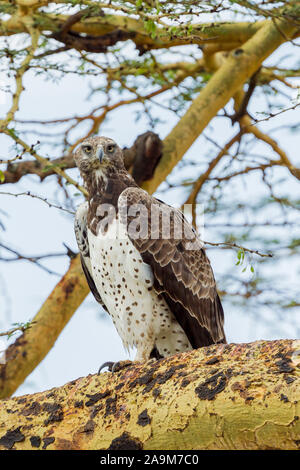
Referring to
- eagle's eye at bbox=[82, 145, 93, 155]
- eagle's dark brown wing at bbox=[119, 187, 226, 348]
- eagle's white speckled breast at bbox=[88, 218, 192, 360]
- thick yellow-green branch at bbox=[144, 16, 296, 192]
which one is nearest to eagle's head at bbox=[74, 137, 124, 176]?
eagle's eye at bbox=[82, 145, 93, 155]

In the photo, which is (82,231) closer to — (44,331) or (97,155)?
(97,155)

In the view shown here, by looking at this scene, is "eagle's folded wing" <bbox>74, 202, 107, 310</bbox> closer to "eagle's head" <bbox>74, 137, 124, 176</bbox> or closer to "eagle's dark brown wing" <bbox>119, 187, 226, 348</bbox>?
"eagle's head" <bbox>74, 137, 124, 176</bbox>

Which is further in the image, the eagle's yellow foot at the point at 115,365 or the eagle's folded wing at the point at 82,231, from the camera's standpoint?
the eagle's folded wing at the point at 82,231

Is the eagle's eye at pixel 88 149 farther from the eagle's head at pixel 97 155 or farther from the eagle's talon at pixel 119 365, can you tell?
the eagle's talon at pixel 119 365

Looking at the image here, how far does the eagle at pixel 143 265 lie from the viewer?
544 centimetres

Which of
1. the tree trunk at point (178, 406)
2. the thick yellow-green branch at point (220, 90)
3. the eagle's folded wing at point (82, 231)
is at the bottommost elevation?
the tree trunk at point (178, 406)

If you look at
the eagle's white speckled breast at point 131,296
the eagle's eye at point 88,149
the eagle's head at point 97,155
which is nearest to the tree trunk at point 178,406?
the eagle's white speckled breast at point 131,296

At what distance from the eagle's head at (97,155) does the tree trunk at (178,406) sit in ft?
6.96

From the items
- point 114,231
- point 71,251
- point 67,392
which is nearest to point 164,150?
point 71,251

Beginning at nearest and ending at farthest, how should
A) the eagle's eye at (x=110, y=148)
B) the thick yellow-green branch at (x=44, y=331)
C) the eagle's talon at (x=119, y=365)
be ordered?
the eagle's talon at (x=119, y=365) < the eagle's eye at (x=110, y=148) < the thick yellow-green branch at (x=44, y=331)

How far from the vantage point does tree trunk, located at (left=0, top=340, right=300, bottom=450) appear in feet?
11.1

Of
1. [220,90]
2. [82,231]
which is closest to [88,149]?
[82,231]

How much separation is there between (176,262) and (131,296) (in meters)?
0.47
